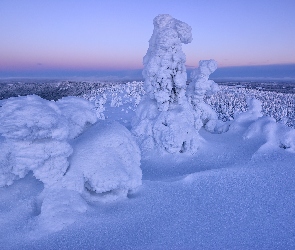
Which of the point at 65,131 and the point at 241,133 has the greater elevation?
the point at 65,131

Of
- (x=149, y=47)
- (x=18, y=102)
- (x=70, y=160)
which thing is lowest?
(x=70, y=160)

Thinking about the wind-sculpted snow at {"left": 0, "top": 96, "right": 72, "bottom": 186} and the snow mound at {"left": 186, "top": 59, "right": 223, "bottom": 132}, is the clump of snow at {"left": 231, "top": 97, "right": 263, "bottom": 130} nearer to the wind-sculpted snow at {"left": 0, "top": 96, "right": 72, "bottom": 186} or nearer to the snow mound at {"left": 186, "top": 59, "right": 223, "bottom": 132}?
the snow mound at {"left": 186, "top": 59, "right": 223, "bottom": 132}

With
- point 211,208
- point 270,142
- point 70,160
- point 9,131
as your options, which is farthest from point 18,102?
point 270,142

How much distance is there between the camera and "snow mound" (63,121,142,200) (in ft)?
22.5

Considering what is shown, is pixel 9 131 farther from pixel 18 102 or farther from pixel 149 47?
pixel 149 47

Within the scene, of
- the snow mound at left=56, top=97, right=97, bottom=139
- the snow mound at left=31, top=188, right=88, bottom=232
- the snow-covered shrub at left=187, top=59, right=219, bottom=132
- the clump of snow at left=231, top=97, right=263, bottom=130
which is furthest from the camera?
the snow-covered shrub at left=187, top=59, right=219, bottom=132

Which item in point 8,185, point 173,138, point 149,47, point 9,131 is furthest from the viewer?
point 149,47

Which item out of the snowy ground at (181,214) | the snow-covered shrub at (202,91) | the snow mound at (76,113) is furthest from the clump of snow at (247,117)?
the snow mound at (76,113)

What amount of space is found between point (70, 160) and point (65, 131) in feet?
4.04

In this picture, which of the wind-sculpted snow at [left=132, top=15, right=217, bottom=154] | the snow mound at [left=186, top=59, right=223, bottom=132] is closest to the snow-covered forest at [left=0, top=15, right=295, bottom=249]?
the wind-sculpted snow at [left=132, top=15, right=217, bottom=154]

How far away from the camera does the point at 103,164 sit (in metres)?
7.14

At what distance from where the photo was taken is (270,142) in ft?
37.0

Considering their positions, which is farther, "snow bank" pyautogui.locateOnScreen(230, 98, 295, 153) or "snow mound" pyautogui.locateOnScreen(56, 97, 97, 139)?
"snow bank" pyautogui.locateOnScreen(230, 98, 295, 153)

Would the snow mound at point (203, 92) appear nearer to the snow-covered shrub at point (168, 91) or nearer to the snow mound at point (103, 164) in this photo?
the snow-covered shrub at point (168, 91)
